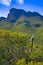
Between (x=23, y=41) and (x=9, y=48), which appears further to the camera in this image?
(x=23, y=41)

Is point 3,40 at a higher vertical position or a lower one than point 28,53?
higher

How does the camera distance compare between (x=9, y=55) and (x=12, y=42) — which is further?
(x=12, y=42)

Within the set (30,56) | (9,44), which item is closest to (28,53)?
(30,56)

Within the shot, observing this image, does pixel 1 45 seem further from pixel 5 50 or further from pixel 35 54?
pixel 35 54

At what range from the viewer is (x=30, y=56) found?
200ft

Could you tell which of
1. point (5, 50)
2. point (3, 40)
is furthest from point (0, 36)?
point (5, 50)

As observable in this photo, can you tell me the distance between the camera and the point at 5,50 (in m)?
58.2

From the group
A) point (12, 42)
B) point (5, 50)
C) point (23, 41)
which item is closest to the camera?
point (5, 50)

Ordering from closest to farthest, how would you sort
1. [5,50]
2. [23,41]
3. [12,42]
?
[5,50] → [12,42] → [23,41]

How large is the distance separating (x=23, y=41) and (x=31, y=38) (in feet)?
12.3

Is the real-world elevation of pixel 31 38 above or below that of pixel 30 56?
above

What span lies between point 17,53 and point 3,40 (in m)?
5.45

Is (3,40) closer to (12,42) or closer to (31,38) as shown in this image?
(12,42)

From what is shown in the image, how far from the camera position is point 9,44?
60562mm
